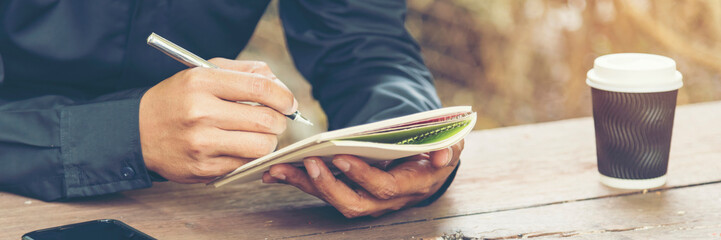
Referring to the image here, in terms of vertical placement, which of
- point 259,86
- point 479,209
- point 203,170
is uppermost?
point 259,86

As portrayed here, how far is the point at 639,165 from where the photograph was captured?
110cm

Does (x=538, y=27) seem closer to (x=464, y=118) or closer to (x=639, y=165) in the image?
(x=639, y=165)

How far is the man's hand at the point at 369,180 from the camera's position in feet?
3.02

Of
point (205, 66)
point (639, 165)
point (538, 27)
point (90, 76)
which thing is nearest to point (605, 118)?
point (639, 165)

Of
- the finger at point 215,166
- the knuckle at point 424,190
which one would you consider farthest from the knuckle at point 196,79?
the knuckle at point 424,190

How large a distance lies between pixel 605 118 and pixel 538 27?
1.96m

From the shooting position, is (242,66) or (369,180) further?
(242,66)

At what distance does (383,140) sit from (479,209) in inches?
9.9

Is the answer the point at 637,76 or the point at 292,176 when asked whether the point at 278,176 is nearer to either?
the point at 292,176

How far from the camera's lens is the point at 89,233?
898mm

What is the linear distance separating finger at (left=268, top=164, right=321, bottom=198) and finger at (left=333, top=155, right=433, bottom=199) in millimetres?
60

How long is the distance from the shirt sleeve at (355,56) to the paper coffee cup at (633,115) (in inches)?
11.8

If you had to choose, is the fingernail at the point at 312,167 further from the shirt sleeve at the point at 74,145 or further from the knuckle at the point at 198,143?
the shirt sleeve at the point at 74,145

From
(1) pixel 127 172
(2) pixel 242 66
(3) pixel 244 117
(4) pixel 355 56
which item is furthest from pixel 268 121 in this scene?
(4) pixel 355 56
